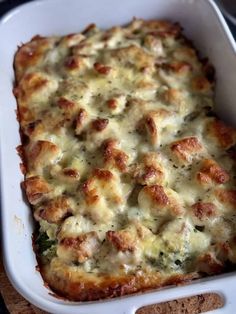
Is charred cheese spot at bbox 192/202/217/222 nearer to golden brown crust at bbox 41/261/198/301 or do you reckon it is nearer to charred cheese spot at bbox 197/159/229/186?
charred cheese spot at bbox 197/159/229/186

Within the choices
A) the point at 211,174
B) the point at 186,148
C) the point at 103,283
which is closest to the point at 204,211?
the point at 211,174

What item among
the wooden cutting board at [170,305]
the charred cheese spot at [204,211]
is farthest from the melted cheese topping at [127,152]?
the wooden cutting board at [170,305]

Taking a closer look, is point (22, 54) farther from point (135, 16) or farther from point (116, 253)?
point (116, 253)

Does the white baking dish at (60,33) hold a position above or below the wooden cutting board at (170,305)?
above

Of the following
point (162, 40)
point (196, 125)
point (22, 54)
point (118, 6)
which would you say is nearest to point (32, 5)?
point (22, 54)

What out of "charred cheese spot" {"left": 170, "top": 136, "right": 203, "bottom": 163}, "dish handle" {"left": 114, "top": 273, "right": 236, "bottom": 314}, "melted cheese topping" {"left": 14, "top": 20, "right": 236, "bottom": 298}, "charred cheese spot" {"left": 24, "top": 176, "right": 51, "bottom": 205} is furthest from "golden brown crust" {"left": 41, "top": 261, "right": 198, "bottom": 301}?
"charred cheese spot" {"left": 170, "top": 136, "right": 203, "bottom": 163}

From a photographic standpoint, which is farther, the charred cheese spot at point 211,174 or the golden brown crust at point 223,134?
the golden brown crust at point 223,134

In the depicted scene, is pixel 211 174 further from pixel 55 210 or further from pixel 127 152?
pixel 55 210

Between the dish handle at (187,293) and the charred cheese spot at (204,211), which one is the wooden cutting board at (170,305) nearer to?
the dish handle at (187,293)
